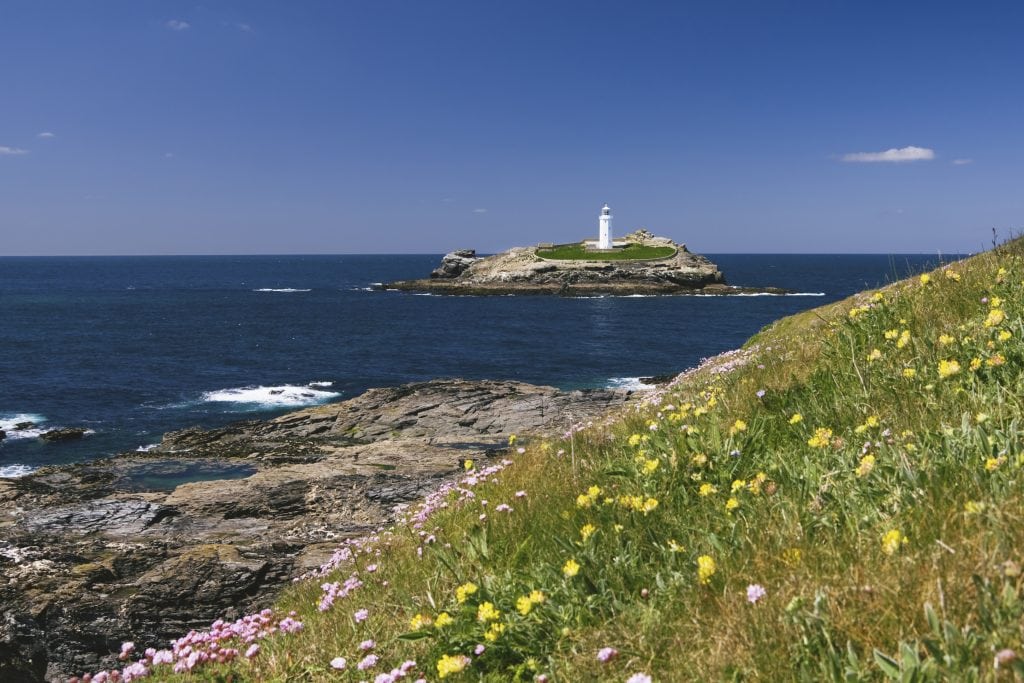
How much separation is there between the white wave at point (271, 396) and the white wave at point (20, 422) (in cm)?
809

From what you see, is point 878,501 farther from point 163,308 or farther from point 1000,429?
point 163,308

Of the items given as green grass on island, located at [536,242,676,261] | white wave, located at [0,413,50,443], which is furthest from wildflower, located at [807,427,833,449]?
green grass on island, located at [536,242,676,261]

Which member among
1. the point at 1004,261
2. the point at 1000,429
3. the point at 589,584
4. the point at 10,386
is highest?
the point at 1004,261

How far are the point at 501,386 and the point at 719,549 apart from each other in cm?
→ 2826

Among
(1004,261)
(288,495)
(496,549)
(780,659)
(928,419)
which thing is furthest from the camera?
(288,495)

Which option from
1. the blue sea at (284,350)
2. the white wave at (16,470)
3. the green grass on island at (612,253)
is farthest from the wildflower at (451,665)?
the green grass on island at (612,253)

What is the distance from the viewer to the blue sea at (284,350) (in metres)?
34.6

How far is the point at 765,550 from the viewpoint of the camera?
2.95m

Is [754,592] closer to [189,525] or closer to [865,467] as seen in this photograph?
[865,467]

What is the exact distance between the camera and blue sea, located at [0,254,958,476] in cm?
3459

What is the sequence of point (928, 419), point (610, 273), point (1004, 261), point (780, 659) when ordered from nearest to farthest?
point (780, 659)
point (928, 419)
point (1004, 261)
point (610, 273)

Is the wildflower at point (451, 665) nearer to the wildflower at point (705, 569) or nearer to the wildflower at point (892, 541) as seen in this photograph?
the wildflower at point (705, 569)

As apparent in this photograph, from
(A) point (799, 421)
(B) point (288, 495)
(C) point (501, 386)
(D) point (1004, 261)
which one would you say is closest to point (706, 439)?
(A) point (799, 421)

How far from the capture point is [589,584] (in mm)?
3412
